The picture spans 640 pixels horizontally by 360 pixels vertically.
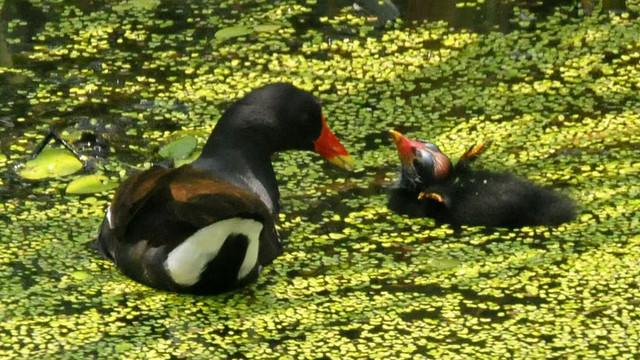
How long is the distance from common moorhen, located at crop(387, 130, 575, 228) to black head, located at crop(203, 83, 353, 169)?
0.36 metres

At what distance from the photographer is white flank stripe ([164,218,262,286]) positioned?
4238mm

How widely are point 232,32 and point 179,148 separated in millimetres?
1246

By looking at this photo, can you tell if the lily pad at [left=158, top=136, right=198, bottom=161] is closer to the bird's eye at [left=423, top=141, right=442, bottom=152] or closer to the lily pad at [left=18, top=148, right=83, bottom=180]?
the lily pad at [left=18, top=148, right=83, bottom=180]

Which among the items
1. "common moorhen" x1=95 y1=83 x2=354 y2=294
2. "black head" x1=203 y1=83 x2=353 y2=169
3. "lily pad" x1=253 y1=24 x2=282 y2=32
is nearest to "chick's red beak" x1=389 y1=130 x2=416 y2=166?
"black head" x1=203 y1=83 x2=353 y2=169

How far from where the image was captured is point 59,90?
6059mm

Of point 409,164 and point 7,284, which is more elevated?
point 409,164

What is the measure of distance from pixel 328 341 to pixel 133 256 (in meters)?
0.69

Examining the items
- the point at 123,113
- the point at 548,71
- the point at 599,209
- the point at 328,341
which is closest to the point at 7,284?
the point at 328,341

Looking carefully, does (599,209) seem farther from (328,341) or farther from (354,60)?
(354,60)

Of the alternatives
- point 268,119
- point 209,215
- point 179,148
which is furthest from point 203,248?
point 179,148

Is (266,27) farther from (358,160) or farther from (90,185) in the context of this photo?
(90,185)

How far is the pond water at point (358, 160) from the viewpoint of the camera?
421 cm

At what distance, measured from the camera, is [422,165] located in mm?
5070

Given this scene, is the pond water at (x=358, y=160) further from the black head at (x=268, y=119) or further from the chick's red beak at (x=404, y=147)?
the black head at (x=268, y=119)
